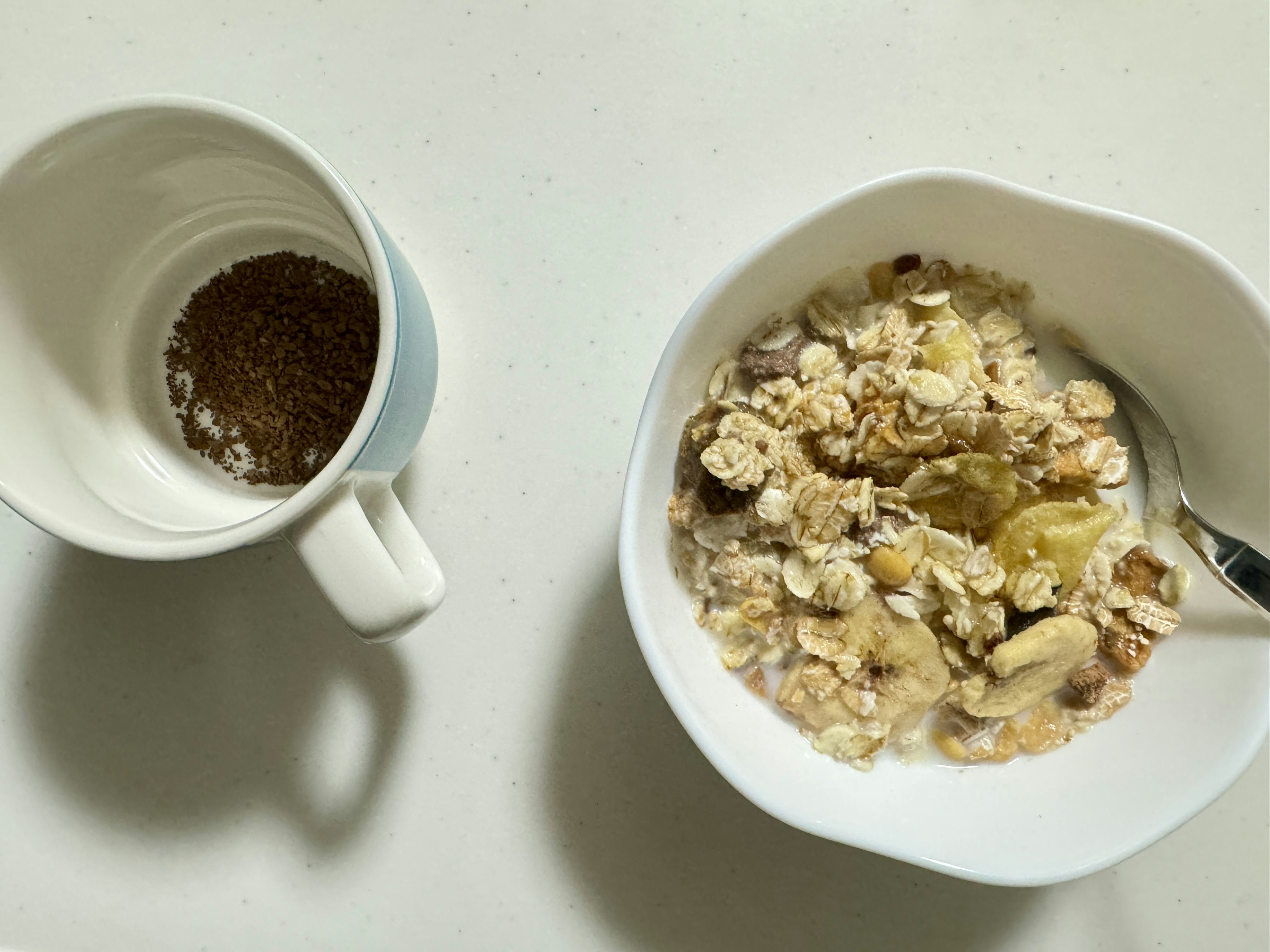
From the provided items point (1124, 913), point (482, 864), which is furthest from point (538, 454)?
point (1124, 913)

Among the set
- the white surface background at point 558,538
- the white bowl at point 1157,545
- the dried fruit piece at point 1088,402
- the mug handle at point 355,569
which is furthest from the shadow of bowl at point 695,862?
the dried fruit piece at point 1088,402

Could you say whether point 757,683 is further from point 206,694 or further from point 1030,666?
point 206,694

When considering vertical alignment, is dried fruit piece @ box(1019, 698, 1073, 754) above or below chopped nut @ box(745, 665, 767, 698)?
below

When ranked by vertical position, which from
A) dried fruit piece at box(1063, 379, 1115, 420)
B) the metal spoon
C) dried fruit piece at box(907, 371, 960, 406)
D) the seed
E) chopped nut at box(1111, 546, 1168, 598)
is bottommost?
chopped nut at box(1111, 546, 1168, 598)

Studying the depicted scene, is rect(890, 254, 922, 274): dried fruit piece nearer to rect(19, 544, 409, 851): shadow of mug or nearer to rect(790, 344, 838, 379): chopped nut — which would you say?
rect(790, 344, 838, 379): chopped nut

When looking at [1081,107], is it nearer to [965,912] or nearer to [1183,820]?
[1183,820]

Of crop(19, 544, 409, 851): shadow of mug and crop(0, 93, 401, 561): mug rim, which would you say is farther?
crop(19, 544, 409, 851): shadow of mug

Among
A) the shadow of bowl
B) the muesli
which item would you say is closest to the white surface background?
the shadow of bowl

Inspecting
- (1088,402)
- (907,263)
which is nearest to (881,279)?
(907,263)
